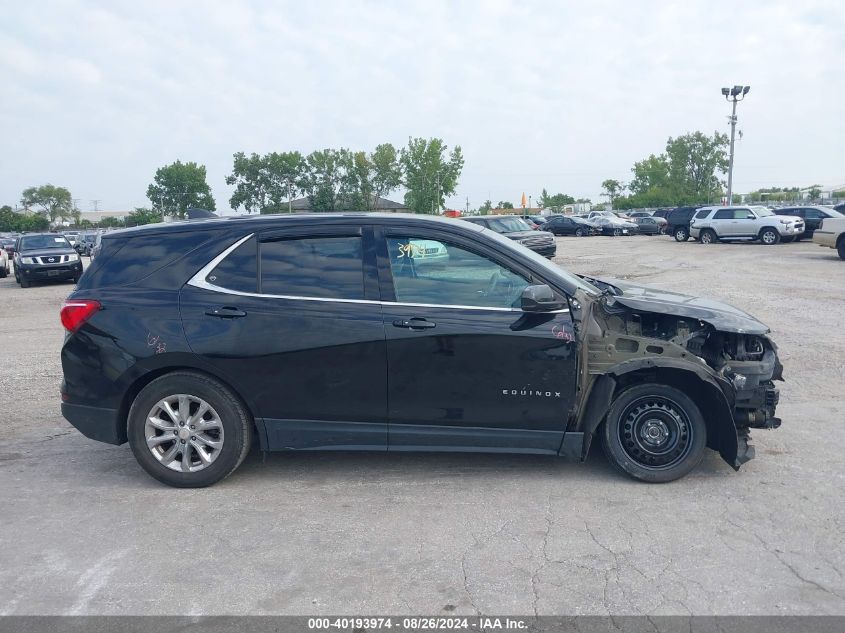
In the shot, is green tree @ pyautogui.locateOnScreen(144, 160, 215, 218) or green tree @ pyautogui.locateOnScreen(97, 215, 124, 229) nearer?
green tree @ pyautogui.locateOnScreen(97, 215, 124, 229)

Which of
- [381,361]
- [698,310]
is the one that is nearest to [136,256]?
[381,361]

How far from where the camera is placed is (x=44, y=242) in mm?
22625

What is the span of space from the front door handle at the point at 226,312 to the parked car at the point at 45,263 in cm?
1864

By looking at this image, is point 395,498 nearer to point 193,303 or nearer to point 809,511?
point 193,303

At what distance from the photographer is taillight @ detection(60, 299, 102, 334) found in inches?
197

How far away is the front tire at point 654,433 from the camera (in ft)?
15.8

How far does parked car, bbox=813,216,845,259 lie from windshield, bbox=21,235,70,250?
77.4ft

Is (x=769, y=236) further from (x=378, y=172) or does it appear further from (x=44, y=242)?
(x=378, y=172)

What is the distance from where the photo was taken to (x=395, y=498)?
4730mm

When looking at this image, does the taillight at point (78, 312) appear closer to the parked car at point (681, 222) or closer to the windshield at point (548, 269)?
the windshield at point (548, 269)

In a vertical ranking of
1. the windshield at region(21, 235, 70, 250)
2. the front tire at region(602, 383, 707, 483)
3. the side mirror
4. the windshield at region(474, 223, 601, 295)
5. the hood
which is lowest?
the front tire at region(602, 383, 707, 483)

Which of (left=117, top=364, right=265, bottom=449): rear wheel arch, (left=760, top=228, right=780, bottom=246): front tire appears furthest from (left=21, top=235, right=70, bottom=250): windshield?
(left=760, top=228, right=780, bottom=246): front tire

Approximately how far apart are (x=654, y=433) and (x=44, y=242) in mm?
22489

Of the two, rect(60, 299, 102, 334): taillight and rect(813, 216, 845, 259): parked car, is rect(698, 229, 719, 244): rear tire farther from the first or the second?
rect(60, 299, 102, 334): taillight
